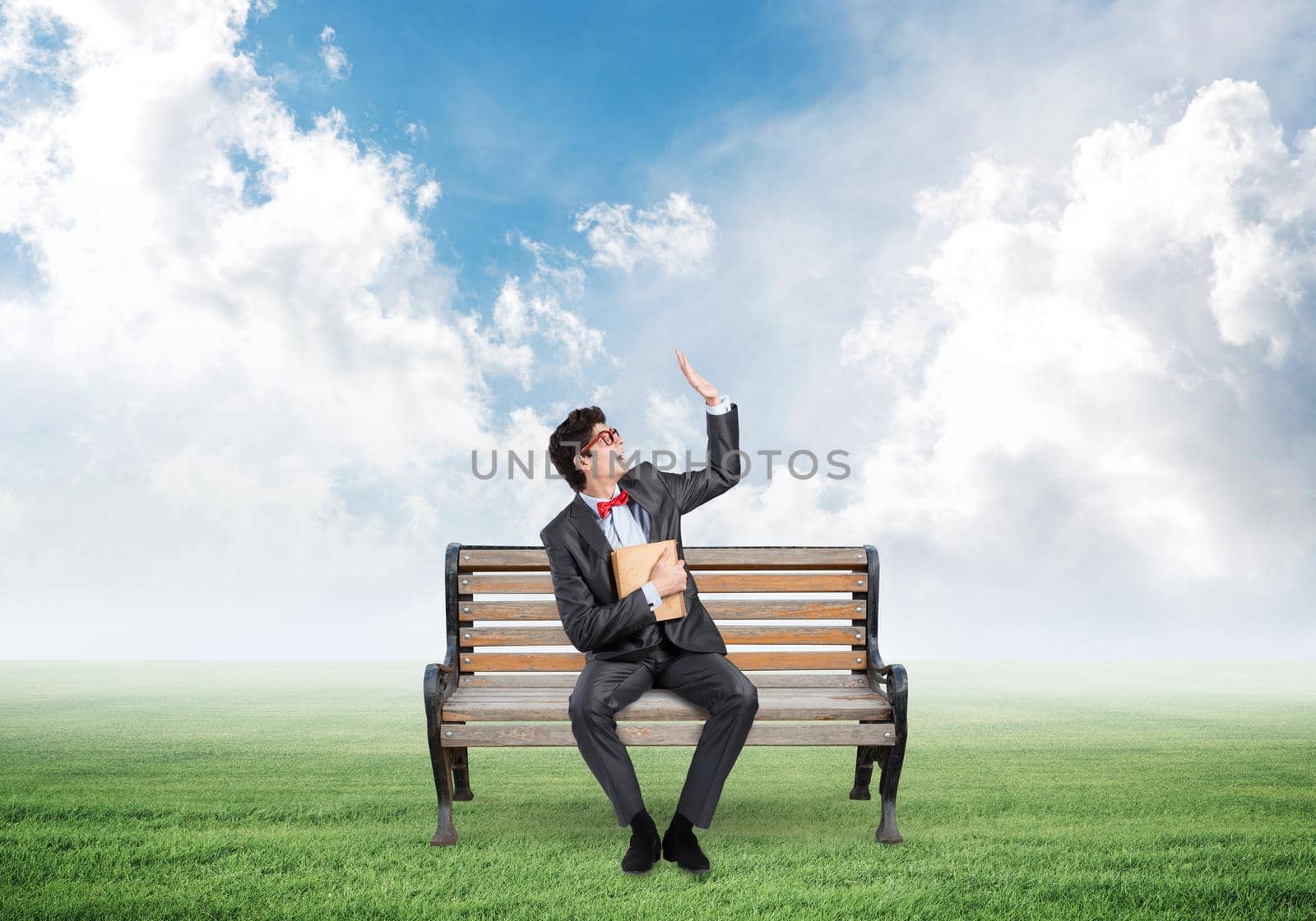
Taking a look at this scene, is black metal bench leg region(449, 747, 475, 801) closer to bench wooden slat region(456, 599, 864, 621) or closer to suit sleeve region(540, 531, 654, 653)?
bench wooden slat region(456, 599, 864, 621)

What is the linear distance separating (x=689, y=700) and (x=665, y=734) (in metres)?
0.25

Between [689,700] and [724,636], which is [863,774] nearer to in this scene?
[724,636]

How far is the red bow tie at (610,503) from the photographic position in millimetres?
4770

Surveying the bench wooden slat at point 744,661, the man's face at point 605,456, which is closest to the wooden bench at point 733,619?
the bench wooden slat at point 744,661

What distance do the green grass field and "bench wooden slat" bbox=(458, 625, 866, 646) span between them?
2.90ft

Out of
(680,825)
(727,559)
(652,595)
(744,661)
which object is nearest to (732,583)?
(727,559)

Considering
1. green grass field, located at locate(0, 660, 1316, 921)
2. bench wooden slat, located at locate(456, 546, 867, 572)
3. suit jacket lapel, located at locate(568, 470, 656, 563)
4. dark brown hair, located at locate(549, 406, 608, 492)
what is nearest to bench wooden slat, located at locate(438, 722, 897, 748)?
green grass field, located at locate(0, 660, 1316, 921)

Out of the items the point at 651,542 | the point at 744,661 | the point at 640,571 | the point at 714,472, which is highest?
the point at 714,472

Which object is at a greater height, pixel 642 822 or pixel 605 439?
pixel 605 439

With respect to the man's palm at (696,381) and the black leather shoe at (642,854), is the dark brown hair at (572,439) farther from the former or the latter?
the black leather shoe at (642,854)

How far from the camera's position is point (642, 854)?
13.3ft

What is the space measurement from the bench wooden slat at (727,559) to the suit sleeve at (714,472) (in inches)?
17.9

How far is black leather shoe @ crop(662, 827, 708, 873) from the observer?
404 cm

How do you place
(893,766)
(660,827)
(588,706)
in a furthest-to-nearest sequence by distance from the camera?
(660,827), (893,766), (588,706)
